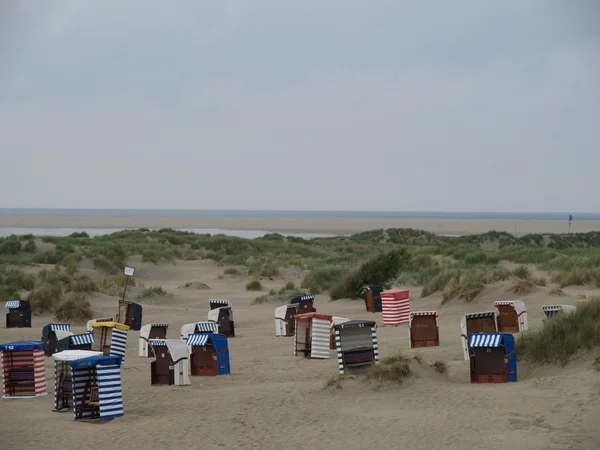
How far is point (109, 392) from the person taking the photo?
11.3 metres

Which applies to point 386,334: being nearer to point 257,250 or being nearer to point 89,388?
point 89,388

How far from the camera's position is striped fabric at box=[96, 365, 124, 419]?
11.2 meters

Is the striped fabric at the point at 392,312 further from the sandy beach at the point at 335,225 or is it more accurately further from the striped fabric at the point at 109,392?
the sandy beach at the point at 335,225

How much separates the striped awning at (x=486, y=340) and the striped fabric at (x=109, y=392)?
16.9ft

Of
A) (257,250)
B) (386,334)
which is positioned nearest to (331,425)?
(386,334)

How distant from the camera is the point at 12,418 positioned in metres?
11.5

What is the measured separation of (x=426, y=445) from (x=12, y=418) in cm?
566

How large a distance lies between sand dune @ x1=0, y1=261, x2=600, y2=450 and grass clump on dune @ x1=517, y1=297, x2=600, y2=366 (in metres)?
0.30

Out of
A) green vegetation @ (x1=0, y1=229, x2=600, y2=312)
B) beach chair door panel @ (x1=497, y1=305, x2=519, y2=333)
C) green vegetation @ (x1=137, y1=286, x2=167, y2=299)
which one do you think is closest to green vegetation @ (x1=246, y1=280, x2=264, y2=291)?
green vegetation @ (x1=0, y1=229, x2=600, y2=312)

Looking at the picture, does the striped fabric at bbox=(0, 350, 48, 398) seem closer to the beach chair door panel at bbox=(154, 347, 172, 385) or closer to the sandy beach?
the beach chair door panel at bbox=(154, 347, 172, 385)

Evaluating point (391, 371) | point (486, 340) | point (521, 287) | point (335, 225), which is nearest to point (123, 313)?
point (521, 287)

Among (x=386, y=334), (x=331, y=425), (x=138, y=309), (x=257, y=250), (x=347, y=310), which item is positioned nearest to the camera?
(x=331, y=425)

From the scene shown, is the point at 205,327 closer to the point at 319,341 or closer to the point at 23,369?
the point at 319,341

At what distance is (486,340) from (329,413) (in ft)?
9.32
